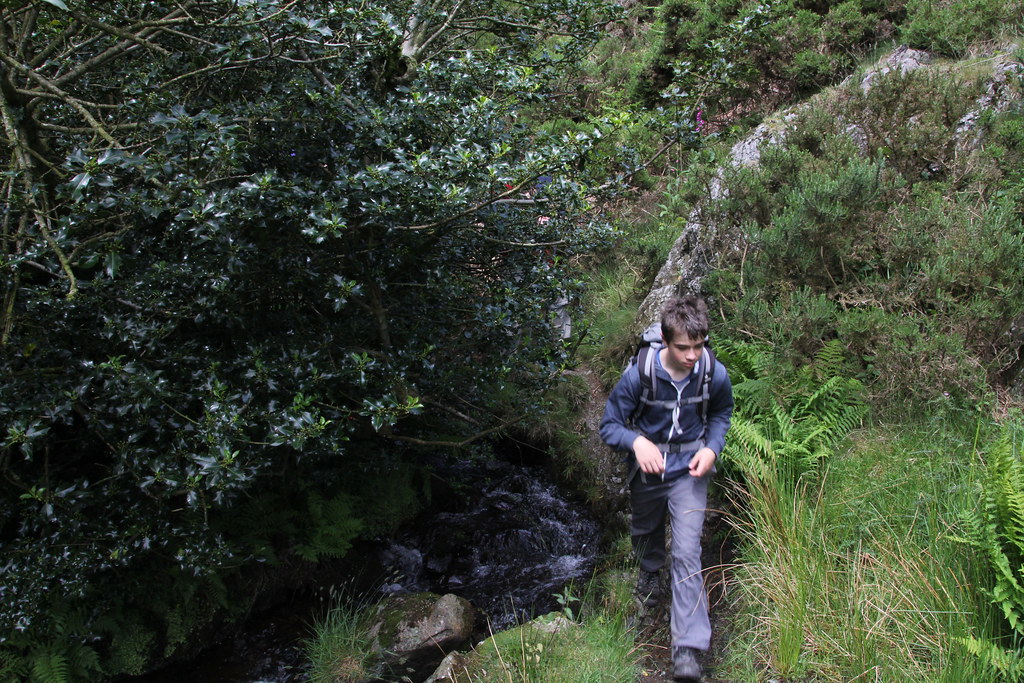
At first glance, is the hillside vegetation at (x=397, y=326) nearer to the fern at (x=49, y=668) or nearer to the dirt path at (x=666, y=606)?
the fern at (x=49, y=668)

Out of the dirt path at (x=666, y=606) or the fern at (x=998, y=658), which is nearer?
the fern at (x=998, y=658)

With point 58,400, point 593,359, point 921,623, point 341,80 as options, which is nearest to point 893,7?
point 593,359

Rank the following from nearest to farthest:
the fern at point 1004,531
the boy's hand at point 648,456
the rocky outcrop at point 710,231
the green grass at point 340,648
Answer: the fern at point 1004,531
the boy's hand at point 648,456
the green grass at point 340,648
the rocky outcrop at point 710,231

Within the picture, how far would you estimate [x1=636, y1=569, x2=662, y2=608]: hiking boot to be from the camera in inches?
172

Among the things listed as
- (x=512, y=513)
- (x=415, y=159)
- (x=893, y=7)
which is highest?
(x=893, y=7)

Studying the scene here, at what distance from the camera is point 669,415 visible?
12.1 ft

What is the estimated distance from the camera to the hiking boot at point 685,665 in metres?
3.49

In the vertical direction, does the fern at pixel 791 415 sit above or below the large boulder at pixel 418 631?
above

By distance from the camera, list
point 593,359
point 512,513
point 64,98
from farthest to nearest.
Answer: point 593,359
point 512,513
point 64,98

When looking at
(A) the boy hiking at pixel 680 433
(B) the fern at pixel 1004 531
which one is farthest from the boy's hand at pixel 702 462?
(B) the fern at pixel 1004 531

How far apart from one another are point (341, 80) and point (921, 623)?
4428 millimetres

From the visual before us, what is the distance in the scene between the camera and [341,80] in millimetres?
4348

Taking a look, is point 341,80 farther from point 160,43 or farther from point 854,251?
point 854,251

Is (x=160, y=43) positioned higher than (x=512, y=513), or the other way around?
(x=160, y=43)
